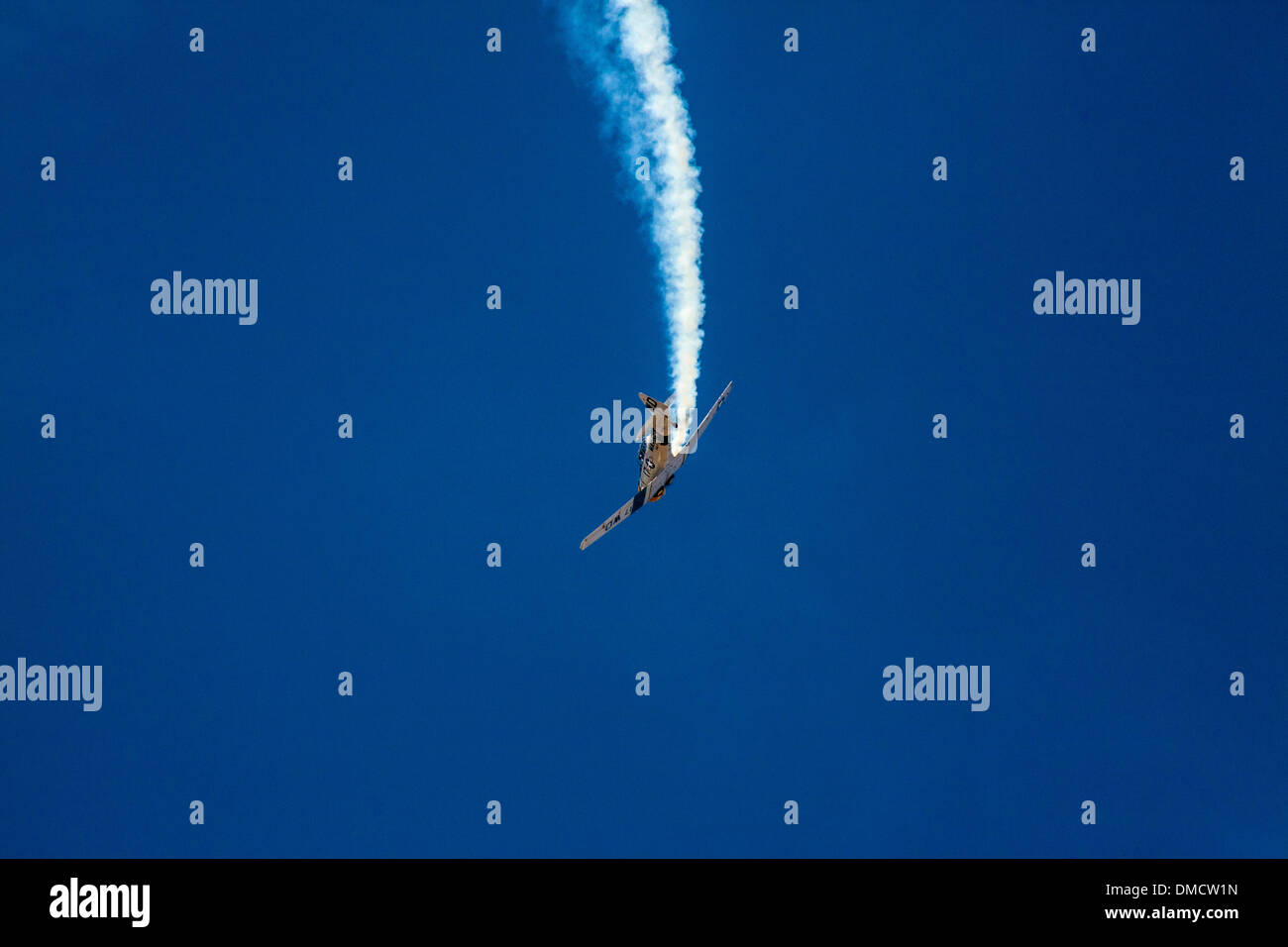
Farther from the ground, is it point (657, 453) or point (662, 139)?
point (662, 139)

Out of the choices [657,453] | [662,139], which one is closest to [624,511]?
[657,453]

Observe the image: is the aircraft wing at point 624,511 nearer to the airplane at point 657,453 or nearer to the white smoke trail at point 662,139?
the airplane at point 657,453

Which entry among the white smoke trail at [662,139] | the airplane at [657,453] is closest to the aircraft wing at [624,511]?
the airplane at [657,453]

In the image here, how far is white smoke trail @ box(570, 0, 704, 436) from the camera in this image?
4097 centimetres

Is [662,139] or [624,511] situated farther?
[624,511]

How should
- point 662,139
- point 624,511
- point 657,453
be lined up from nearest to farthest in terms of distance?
1. point 657,453
2. point 662,139
3. point 624,511

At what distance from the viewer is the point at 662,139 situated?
4106 cm

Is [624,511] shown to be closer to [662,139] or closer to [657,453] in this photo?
[657,453]

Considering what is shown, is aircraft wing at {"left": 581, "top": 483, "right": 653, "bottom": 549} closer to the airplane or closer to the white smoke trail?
the airplane

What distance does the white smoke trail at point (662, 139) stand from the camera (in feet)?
134

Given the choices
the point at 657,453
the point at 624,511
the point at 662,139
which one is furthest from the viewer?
the point at 624,511

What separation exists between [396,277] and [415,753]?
2207cm

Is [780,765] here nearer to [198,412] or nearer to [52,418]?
[198,412]

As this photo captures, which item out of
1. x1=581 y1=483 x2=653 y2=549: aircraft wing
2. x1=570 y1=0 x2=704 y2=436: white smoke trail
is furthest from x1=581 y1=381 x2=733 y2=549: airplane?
x1=570 y1=0 x2=704 y2=436: white smoke trail
